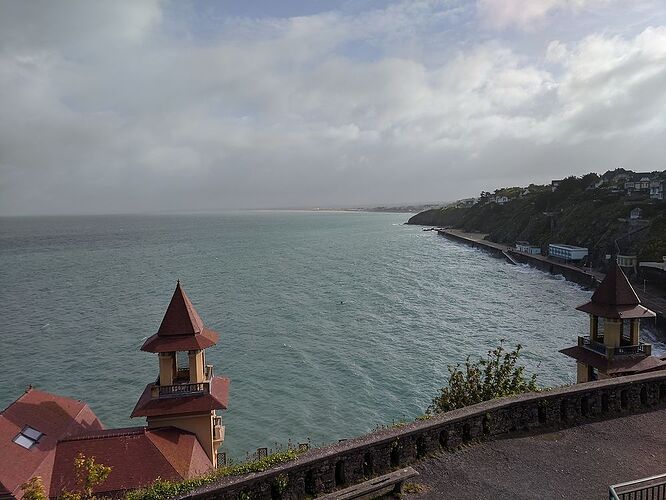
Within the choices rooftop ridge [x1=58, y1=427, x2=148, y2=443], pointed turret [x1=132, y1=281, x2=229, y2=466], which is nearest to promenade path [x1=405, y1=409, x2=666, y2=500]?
rooftop ridge [x1=58, y1=427, x2=148, y2=443]

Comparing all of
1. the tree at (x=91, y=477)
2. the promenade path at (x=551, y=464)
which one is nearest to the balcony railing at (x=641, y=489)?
the promenade path at (x=551, y=464)

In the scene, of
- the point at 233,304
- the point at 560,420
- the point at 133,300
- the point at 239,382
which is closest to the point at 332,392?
the point at 239,382

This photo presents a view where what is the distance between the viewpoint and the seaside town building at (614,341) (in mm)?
17984

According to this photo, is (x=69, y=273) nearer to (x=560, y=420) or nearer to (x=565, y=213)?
(x=560, y=420)

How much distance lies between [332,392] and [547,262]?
64.8 metres

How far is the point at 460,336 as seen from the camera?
42656 mm

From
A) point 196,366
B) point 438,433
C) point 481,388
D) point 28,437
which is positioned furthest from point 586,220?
point 28,437

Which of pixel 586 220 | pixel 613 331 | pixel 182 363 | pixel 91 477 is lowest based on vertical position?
pixel 182 363

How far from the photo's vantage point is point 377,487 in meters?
8.42

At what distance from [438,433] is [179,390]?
10925 mm

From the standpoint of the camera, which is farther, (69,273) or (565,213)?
(565,213)

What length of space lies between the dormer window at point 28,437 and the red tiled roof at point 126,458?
28.9 inches

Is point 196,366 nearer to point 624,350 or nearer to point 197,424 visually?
point 197,424

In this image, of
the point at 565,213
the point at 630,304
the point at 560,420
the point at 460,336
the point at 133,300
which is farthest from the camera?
the point at 565,213
